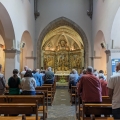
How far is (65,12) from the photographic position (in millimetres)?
18359

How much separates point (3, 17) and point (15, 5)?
1337 millimetres

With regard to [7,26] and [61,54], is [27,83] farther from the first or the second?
[61,54]

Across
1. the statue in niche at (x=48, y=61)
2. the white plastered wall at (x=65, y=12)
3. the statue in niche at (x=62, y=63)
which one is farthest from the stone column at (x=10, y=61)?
the statue in niche at (x=62, y=63)

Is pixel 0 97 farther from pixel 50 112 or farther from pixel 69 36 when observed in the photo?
pixel 69 36

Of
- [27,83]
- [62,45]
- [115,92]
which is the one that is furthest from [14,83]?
[62,45]

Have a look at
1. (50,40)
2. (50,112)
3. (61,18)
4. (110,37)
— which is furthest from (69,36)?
(50,112)

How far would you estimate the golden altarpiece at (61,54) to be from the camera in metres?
27.3

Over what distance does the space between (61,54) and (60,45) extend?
45.3 inches

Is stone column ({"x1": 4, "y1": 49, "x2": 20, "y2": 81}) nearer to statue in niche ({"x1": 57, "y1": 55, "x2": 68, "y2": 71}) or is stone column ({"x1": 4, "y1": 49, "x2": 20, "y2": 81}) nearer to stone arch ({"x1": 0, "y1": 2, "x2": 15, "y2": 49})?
stone arch ({"x1": 0, "y1": 2, "x2": 15, "y2": 49})

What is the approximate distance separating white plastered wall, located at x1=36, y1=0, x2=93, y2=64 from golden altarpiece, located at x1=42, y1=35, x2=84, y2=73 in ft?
28.9

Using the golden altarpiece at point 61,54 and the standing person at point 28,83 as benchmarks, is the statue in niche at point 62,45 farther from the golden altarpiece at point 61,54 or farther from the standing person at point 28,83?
the standing person at point 28,83

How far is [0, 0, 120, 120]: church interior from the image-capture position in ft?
26.5

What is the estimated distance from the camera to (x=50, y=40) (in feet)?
90.0

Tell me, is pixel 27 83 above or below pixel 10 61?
below
